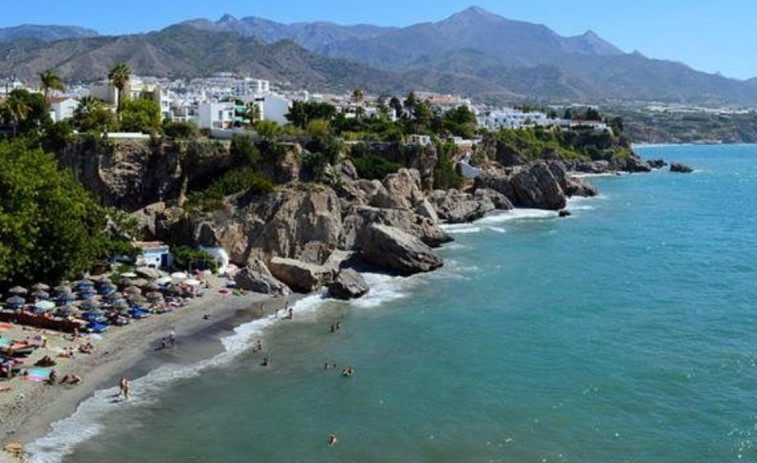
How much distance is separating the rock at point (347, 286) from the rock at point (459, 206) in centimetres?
2992

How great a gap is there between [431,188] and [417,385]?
52.0 m

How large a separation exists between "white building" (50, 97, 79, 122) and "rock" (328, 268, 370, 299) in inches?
1556

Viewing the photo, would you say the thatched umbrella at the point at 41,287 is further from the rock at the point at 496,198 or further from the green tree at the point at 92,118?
the rock at the point at 496,198

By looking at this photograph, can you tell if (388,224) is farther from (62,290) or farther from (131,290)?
(62,290)

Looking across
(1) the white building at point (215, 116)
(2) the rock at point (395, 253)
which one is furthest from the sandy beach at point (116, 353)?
(1) the white building at point (215, 116)

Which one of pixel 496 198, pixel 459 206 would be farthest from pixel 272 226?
pixel 496 198

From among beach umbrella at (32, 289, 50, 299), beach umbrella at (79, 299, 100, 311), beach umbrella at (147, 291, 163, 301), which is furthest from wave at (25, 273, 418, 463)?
beach umbrella at (32, 289, 50, 299)

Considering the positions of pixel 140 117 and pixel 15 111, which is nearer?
pixel 15 111

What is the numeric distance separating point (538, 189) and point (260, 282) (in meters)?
46.8

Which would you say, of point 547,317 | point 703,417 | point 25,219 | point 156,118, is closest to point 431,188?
point 156,118

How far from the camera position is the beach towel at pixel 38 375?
33.4 metres

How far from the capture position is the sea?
92.5ft

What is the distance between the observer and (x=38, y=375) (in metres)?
33.8

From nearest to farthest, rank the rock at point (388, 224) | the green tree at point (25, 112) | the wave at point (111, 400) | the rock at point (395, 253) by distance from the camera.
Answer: the wave at point (111, 400) < the rock at point (395, 253) < the rock at point (388, 224) < the green tree at point (25, 112)
